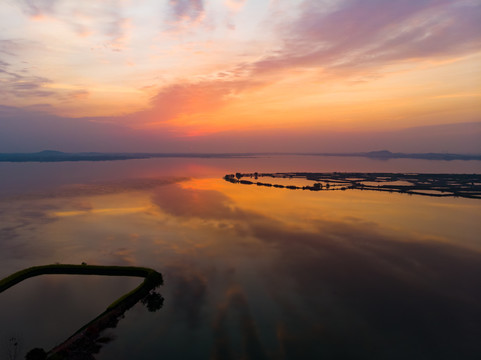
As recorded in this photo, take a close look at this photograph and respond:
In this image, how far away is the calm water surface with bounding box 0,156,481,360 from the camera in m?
16.3

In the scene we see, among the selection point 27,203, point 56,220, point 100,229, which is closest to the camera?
point 100,229

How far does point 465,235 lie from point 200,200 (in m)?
43.0

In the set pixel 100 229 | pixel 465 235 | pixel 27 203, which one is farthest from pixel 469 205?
pixel 27 203

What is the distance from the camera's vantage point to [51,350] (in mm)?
14742

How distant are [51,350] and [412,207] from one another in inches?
2100

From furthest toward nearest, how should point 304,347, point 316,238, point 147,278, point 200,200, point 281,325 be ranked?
1. point 200,200
2. point 316,238
3. point 147,278
4. point 281,325
5. point 304,347

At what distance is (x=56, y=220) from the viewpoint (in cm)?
4122

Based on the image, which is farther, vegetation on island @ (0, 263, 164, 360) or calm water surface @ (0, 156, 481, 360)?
calm water surface @ (0, 156, 481, 360)

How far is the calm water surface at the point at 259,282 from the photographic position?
1627cm

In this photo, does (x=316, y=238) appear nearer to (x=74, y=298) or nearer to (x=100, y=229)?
(x=74, y=298)

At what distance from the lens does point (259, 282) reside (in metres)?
23.0

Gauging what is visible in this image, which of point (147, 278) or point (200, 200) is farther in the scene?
point (200, 200)

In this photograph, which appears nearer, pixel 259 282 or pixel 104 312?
pixel 104 312

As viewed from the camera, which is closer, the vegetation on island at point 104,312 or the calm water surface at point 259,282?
the vegetation on island at point 104,312
